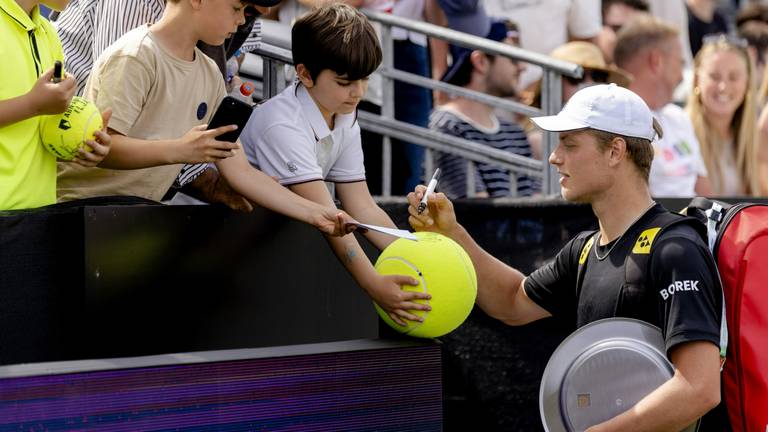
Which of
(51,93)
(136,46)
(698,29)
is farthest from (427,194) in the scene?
(698,29)

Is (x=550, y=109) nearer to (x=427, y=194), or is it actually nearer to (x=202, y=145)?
(x=427, y=194)

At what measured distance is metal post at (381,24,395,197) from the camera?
6.55m

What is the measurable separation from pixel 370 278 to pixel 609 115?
101cm

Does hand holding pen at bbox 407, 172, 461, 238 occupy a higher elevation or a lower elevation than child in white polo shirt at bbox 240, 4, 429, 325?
lower

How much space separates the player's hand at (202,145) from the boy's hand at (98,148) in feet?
0.76

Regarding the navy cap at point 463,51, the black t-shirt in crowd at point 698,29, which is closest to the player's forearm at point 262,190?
A: the navy cap at point 463,51

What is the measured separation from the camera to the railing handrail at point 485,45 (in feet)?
21.1

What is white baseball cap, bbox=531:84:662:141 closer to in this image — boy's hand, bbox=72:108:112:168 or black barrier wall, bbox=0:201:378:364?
black barrier wall, bbox=0:201:378:364

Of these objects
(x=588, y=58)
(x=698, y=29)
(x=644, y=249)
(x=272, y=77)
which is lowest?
(x=644, y=249)

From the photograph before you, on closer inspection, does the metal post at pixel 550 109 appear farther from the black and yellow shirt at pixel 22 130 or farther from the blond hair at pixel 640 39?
the black and yellow shirt at pixel 22 130

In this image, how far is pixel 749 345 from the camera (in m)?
3.72

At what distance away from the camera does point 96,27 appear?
182 inches

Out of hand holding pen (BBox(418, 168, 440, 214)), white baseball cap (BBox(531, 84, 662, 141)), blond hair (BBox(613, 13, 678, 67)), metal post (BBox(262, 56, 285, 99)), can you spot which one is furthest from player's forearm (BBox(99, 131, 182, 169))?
blond hair (BBox(613, 13, 678, 67))

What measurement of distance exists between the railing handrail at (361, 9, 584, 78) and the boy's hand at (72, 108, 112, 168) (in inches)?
112
